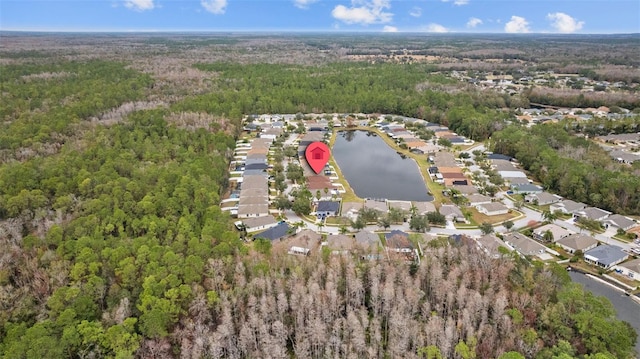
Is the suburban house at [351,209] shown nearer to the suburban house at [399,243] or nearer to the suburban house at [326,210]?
the suburban house at [326,210]

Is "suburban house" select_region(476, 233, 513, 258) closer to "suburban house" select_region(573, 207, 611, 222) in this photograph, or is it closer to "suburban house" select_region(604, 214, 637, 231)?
"suburban house" select_region(573, 207, 611, 222)

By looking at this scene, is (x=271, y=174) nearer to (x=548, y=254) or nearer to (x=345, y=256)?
(x=345, y=256)

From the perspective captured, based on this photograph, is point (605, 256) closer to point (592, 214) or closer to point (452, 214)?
point (592, 214)

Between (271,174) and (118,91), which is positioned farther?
(118,91)

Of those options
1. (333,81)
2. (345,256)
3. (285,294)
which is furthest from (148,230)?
(333,81)

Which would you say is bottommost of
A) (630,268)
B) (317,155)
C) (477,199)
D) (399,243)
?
(630,268)

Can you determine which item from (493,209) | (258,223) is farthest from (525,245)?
(258,223)
